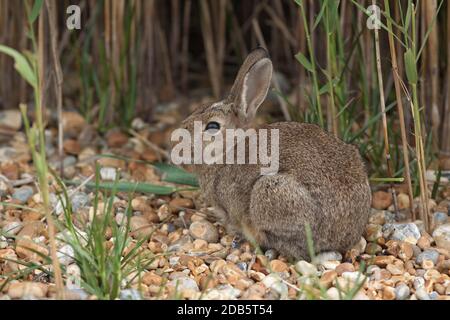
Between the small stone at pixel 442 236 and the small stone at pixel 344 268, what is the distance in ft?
1.67

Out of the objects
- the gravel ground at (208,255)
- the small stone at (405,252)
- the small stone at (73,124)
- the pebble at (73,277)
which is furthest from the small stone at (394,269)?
the small stone at (73,124)

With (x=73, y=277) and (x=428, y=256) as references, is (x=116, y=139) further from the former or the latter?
(x=428, y=256)

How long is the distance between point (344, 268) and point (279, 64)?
2.93 m

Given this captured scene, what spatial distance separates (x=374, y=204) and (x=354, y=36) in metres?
0.90

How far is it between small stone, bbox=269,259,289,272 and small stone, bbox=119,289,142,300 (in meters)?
A: 0.66

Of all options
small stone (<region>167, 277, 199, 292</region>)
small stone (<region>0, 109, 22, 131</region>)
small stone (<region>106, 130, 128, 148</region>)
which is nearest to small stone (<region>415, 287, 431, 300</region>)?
small stone (<region>167, 277, 199, 292</region>)

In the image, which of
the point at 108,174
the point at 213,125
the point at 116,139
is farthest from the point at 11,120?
the point at 213,125

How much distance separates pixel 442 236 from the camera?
3715 millimetres

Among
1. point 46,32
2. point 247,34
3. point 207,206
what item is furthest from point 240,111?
point 247,34

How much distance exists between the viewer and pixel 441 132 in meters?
4.50

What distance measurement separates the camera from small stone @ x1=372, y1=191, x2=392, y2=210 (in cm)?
415

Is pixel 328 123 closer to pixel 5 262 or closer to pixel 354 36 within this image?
pixel 354 36

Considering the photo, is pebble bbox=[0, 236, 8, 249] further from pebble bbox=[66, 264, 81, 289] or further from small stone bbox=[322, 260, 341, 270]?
small stone bbox=[322, 260, 341, 270]
